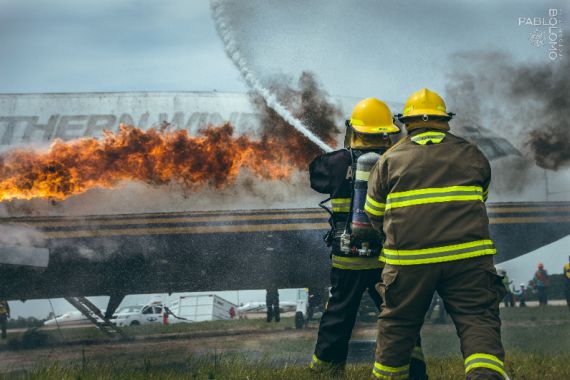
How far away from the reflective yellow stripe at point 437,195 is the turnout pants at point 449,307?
16.1 inches

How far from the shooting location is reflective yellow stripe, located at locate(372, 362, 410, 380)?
508 centimetres

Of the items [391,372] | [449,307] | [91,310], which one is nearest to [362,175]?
[449,307]

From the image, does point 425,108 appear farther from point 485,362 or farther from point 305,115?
point 305,115

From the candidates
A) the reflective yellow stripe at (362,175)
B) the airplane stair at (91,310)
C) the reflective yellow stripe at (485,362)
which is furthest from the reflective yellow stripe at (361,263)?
the airplane stair at (91,310)

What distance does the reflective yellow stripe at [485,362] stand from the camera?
468 cm

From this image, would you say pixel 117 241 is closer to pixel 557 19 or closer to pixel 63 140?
pixel 63 140

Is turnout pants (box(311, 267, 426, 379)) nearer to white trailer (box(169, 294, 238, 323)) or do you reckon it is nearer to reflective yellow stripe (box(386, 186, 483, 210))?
reflective yellow stripe (box(386, 186, 483, 210))

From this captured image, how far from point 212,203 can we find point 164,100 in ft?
8.22

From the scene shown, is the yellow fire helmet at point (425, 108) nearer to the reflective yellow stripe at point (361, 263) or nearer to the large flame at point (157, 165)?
the reflective yellow stripe at point (361, 263)

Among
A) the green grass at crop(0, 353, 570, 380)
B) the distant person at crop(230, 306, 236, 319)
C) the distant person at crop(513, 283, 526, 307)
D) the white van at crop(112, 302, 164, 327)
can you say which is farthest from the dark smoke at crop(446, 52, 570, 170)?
the white van at crop(112, 302, 164, 327)

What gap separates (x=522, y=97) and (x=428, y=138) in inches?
277

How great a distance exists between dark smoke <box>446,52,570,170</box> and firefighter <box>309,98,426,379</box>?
574 centimetres

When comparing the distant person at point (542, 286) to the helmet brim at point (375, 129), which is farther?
the distant person at point (542, 286)

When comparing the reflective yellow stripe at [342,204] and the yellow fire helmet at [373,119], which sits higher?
the yellow fire helmet at [373,119]
